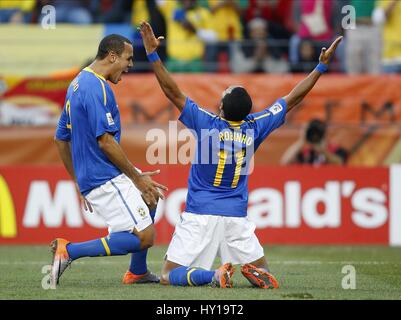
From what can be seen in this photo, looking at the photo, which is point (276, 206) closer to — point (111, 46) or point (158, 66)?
point (158, 66)

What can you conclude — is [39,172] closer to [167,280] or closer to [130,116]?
[130,116]

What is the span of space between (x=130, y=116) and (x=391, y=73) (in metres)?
5.49

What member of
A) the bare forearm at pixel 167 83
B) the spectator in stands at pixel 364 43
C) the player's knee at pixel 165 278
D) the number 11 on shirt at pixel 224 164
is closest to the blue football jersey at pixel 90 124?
the bare forearm at pixel 167 83

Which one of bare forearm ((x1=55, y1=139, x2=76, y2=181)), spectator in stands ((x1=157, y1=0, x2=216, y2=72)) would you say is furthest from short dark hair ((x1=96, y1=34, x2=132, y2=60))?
spectator in stands ((x1=157, y1=0, x2=216, y2=72))

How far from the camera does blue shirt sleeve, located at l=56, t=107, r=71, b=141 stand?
368 inches

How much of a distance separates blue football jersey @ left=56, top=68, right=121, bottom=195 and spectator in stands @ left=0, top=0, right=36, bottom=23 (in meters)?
11.1

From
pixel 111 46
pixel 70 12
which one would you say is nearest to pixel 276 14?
pixel 70 12

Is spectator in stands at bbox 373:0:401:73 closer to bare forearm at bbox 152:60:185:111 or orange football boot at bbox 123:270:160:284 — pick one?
bare forearm at bbox 152:60:185:111

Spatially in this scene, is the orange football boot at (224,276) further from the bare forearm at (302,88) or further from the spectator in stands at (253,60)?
the spectator in stands at (253,60)

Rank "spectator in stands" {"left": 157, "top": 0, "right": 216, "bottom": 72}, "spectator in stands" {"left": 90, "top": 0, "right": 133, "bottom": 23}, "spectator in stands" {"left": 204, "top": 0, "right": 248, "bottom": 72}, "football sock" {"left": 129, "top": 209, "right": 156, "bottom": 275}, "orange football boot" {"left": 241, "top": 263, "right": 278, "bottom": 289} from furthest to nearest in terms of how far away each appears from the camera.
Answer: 1. "spectator in stands" {"left": 90, "top": 0, "right": 133, "bottom": 23}
2. "spectator in stands" {"left": 204, "top": 0, "right": 248, "bottom": 72}
3. "spectator in stands" {"left": 157, "top": 0, "right": 216, "bottom": 72}
4. "football sock" {"left": 129, "top": 209, "right": 156, "bottom": 275}
5. "orange football boot" {"left": 241, "top": 263, "right": 278, "bottom": 289}

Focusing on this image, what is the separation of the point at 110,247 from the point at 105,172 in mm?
686

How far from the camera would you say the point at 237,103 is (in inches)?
368

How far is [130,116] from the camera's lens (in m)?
17.5
